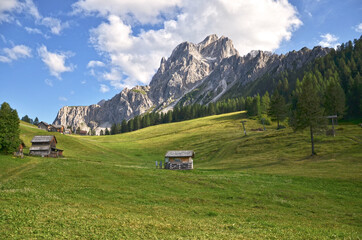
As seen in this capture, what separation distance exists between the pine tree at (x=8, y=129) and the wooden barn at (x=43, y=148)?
34.0 ft

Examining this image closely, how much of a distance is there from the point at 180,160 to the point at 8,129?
136 ft

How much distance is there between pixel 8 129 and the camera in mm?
54000

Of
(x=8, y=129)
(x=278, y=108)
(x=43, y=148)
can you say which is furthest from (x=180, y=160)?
(x=278, y=108)

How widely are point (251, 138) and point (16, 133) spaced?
2708 inches

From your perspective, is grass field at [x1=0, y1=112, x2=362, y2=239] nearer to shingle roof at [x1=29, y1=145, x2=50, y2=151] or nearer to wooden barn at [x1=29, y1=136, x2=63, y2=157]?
shingle roof at [x1=29, y1=145, x2=50, y2=151]

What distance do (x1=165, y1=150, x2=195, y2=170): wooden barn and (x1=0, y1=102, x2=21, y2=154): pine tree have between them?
35691 millimetres

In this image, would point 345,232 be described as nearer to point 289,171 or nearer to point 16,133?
point 289,171

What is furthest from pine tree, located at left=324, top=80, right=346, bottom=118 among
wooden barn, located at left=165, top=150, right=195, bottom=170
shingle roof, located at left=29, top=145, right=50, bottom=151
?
shingle roof, located at left=29, top=145, right=50, bottom=151

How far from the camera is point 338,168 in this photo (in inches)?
1575

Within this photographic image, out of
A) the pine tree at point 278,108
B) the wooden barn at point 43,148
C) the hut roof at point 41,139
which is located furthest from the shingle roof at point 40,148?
the pine tree at point 278,108

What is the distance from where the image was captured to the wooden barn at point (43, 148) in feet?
213

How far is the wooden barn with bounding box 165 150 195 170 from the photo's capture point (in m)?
54.2

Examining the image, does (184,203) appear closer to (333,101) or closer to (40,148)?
(40,148)

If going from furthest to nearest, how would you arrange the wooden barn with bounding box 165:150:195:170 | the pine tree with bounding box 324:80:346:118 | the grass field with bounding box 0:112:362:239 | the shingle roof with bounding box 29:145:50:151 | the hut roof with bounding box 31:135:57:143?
1. the pine tree with bounding box 324:80:346:118
2. the hut roof with bounding box 31:135:57:143
3. the shingle roof with bounding box 29:145:50:151
4. the wooden barn with bounding box 165:150:195:170
5. the grass field with bounding box 0:112:362:239
